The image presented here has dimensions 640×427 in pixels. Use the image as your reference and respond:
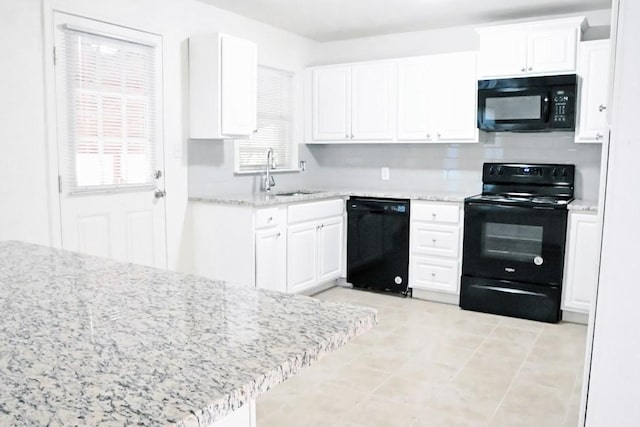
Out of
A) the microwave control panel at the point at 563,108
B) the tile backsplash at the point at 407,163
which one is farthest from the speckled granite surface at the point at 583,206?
the microwave control panel at the point at 563,108

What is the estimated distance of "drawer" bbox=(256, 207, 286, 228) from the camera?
3.89 m

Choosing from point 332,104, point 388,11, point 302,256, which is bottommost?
point 302,256

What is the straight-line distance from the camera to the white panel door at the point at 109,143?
3.21 m

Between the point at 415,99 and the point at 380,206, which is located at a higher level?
the point at 415,99

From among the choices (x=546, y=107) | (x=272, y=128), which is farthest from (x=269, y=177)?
(x=546, y=107)

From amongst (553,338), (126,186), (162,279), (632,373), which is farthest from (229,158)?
(632,373)

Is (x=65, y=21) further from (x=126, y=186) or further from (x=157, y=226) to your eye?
(x=157, y=226)

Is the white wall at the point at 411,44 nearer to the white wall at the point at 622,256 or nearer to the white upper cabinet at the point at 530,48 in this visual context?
the white upper cabinet at the point at 530,48

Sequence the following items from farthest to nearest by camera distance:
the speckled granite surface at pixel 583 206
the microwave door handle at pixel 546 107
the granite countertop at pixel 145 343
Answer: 1. the microwave door handle at pixel 546 107
2. the speckled granite surface at pixel 583 206
3. the granite countertop at pixel 145 343

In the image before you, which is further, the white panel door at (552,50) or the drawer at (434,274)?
the drawer at (434,274)

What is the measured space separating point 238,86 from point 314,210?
3.95 feet

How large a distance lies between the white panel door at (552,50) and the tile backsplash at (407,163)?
0.62m

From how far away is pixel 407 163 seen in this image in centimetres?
511

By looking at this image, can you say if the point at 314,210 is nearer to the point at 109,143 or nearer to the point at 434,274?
the point at 434,274
